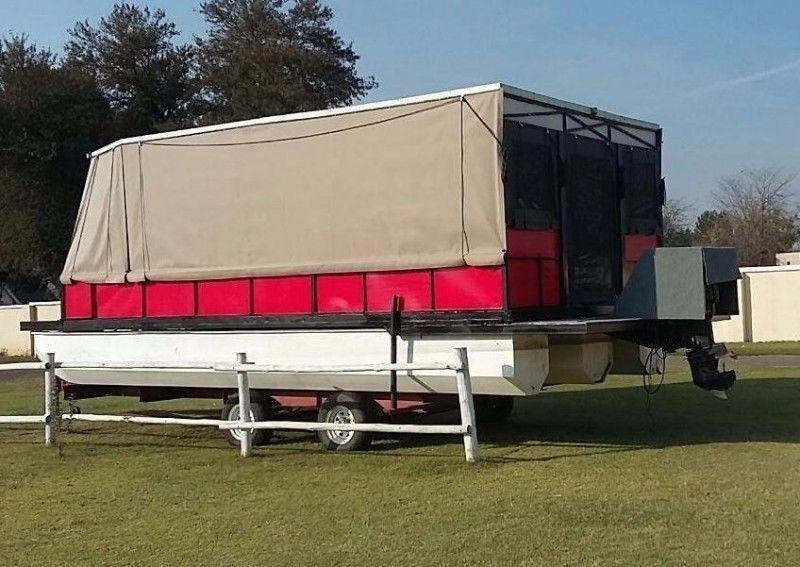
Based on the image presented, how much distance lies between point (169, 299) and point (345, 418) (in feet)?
8.03

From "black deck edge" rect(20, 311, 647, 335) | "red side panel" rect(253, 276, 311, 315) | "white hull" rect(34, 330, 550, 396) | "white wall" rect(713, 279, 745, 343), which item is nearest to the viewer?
"black deck edge" rect(20, 311, 647, 335)

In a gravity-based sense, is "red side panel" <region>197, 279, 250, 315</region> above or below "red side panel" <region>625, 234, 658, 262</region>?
below

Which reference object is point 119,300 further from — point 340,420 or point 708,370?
point 708,370

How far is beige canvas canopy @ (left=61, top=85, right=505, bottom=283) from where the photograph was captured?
9.02 meters

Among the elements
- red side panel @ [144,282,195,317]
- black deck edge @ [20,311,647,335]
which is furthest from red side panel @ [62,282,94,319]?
red side panel @ [144,282,195,317]

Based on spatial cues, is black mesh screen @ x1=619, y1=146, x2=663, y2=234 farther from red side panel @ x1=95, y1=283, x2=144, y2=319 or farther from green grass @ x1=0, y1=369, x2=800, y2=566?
red side panel @ x1=95, y1=283, x2=144, y2=319

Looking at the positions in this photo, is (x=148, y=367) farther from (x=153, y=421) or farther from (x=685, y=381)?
(x=685, y=381)

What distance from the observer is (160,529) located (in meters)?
7.00

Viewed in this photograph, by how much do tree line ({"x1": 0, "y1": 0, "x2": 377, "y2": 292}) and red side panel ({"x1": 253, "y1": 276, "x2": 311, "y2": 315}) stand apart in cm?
3066

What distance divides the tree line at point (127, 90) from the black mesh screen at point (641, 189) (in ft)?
98.8

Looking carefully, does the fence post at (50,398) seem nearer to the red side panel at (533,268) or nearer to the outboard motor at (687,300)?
the red side panel at (533,268)

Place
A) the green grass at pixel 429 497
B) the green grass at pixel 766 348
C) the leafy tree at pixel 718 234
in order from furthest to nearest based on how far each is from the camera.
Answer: the leafy tree at pixel 718 234, the green grass at pixel 766 348, the green grass at pixel 429 497

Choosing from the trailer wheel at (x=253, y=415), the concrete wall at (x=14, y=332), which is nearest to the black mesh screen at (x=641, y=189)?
the trailer wheel at (x=253, y=415)

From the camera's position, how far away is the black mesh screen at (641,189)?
10.9 metres
